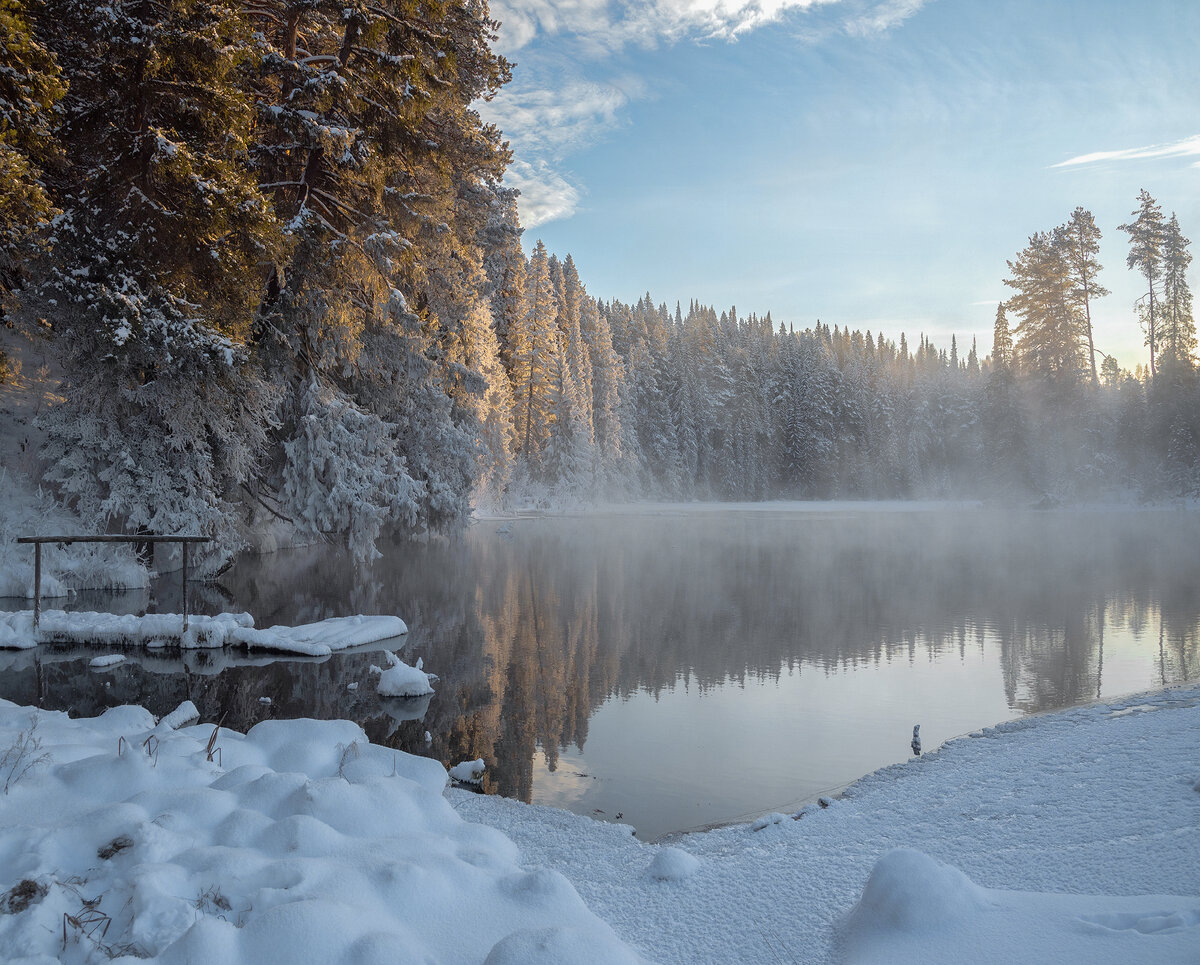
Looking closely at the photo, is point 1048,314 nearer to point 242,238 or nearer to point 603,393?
point 603,393

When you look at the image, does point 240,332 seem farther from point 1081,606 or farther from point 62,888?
point 1081,606

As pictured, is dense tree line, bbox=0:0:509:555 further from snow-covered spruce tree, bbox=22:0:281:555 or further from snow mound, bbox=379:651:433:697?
snow mound, bbox=379:651:433:697

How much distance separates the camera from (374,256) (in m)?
14.1

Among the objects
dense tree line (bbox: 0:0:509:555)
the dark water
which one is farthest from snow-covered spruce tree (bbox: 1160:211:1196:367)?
dense tree line (bbox: 0:0:509:555)

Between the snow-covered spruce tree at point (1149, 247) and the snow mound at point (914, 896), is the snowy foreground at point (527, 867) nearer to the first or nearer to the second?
the snow mound at point (914, 896)

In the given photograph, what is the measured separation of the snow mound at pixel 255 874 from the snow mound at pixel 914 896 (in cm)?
121

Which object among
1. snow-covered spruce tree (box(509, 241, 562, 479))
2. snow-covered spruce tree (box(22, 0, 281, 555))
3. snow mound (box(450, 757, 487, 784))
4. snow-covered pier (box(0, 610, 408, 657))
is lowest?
snow mound (box(450, 757, 487, 784))

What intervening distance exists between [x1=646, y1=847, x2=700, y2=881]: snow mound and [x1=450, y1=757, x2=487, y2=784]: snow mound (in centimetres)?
276

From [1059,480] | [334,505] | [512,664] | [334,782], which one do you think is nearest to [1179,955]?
[334,782]

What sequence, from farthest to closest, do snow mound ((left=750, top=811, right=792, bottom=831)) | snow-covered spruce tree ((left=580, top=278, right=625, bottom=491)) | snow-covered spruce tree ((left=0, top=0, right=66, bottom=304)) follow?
snow-covered spruce tree ((left=580, top=278, right=625, bottom=491)) → snow-covered spruce tree ((left=0, top=0, right=66, bottom=304)) → snow mound ((left=750, top=811, right=792, bottom=831))

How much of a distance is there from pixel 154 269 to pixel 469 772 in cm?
944

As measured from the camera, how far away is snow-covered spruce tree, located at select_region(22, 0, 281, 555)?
32.7ft

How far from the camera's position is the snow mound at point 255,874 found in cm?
315

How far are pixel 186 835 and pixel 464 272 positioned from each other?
2095cm
